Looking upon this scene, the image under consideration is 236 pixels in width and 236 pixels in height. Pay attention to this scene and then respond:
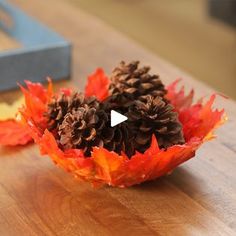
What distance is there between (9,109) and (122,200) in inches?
11.8

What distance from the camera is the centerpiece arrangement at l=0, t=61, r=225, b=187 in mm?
745

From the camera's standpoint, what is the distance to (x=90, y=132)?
29.8 inches

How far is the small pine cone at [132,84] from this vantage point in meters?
0.85

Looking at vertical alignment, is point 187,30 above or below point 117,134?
below

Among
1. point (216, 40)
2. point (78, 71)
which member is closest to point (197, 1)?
point (216, 40)

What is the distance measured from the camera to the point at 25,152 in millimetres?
882

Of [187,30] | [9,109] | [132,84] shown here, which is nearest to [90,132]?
[132,84]

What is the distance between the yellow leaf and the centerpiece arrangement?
0.29ft

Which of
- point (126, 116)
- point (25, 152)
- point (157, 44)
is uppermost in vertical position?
point (126, 116)

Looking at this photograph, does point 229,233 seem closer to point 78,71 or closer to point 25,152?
point 25,152

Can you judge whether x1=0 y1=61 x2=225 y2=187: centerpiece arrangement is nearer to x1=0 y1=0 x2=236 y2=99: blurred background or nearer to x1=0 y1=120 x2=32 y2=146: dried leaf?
x1=0 y1=120 x2=32 y2=146: dried leaf

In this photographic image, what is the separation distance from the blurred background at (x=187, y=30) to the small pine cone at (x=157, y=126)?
1502 millimetres

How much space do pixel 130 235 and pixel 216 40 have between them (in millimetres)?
2124

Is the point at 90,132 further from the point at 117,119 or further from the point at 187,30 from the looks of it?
the point at 187,30
